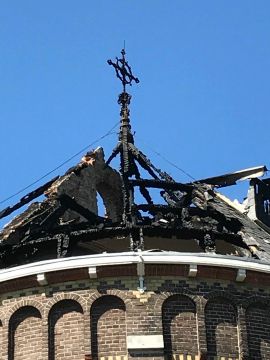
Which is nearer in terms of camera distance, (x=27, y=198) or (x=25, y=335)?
(x=25, y=335)

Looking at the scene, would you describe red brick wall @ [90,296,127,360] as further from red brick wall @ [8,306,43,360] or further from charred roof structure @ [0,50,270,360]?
red brick wall @ [8,306,43,360]

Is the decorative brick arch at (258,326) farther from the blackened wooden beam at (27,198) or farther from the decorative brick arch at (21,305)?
the blackened wooden beam at (27,198)

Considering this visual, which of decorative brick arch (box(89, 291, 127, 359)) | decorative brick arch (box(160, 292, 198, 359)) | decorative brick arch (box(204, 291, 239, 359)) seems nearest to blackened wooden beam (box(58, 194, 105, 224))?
decorative brick arch (box(89, 291, 127, 359))

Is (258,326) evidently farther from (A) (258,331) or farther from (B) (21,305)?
(B) (21,305)

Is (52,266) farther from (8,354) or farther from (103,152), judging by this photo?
(103,152)

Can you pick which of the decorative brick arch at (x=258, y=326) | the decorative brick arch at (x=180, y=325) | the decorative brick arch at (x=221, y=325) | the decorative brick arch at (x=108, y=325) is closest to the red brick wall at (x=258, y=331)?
the decorative brick arch at (x=258, y=326)

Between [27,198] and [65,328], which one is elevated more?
[27,198]

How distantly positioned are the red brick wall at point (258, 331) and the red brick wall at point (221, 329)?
1.21ft

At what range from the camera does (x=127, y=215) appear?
26766mm

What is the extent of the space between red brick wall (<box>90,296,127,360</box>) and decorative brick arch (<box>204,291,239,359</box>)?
2.09m

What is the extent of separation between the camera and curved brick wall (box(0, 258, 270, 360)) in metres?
22.3

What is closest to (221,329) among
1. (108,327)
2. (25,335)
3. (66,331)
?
(108,327)

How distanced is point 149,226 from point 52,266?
3447mm

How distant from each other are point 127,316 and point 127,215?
489 cm
